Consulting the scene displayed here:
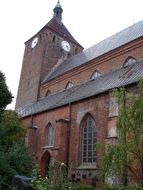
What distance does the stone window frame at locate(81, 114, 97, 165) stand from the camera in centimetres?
1709

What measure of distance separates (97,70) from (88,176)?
1031 centimetres

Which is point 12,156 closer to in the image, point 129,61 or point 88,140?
point 88,140

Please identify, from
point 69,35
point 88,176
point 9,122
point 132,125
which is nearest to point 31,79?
point 69,35

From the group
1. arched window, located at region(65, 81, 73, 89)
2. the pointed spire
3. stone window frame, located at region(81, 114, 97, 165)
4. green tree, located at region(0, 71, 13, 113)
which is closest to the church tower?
the pointed spire

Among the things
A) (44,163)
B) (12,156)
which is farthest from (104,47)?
(12,156)

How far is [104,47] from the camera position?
86.2 feet

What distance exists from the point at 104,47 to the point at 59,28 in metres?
10.4

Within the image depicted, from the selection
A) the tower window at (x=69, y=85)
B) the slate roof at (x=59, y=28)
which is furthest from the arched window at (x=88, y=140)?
the slate roof at (x=59, y=28)

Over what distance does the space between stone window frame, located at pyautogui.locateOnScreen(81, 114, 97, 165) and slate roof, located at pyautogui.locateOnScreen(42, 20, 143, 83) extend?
8.09 meters

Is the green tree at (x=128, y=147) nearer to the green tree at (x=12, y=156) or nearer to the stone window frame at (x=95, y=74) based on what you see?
the green tree at (x=12, y=156)

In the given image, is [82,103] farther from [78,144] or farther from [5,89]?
[5,89]

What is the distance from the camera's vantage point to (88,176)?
16312 millimetres

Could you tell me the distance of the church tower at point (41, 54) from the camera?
31219 millimetres

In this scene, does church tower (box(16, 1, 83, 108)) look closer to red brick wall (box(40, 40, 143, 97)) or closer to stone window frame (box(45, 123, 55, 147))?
red brick wall (box(40, 40, 143, 97))
